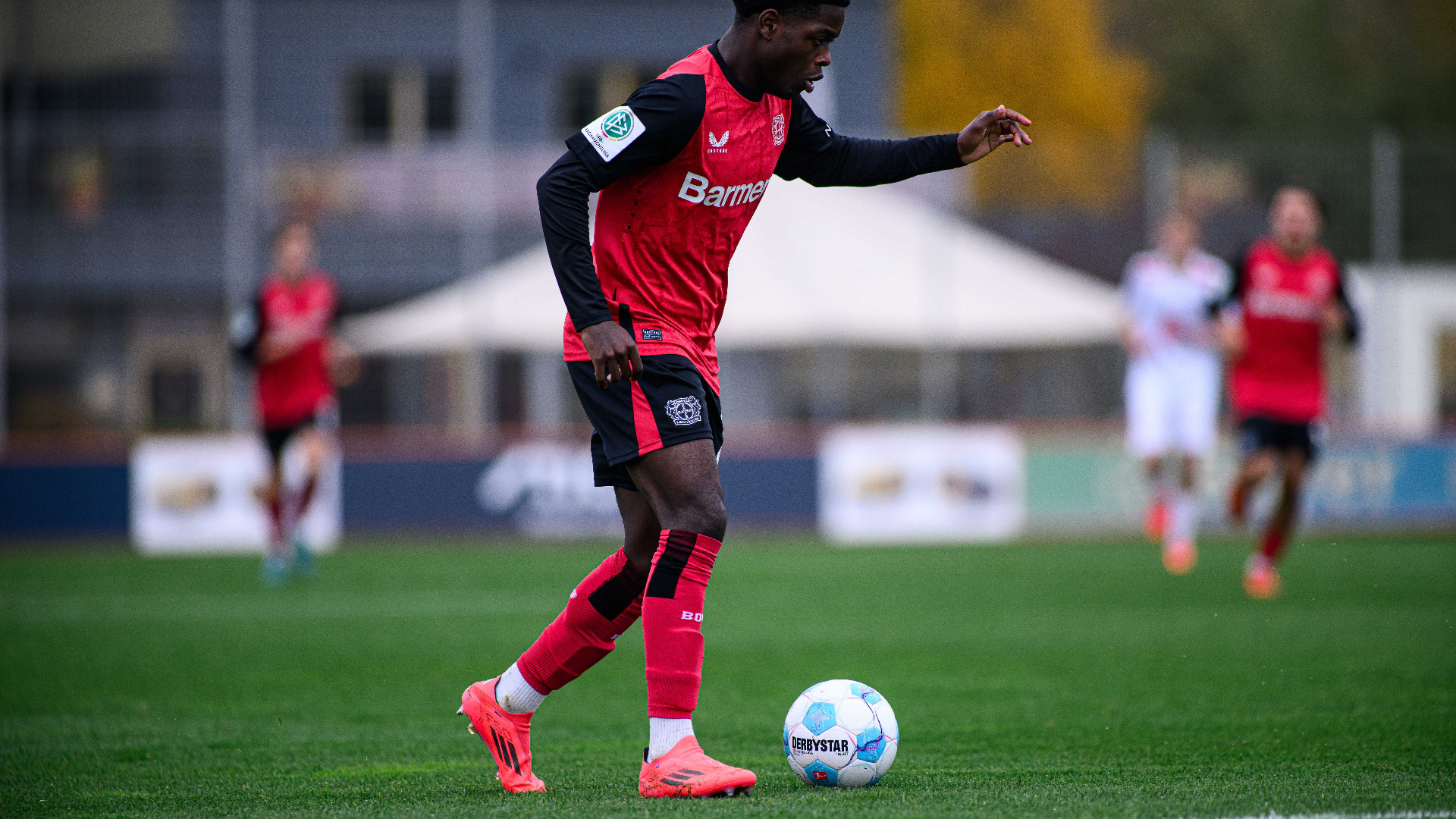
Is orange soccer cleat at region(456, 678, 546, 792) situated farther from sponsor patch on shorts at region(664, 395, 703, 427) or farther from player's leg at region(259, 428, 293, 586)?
player's leg at region(259, 428, 293, 586)

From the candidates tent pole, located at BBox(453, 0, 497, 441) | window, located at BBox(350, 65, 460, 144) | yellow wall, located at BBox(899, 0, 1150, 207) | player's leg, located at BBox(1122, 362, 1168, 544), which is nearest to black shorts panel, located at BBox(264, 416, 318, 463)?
tent pole, located at BBox(453, 0, 497, 441)

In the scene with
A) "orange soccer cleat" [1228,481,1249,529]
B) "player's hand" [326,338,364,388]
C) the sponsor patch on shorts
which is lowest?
"orange soccer cleat" [1228,481,1249,529]

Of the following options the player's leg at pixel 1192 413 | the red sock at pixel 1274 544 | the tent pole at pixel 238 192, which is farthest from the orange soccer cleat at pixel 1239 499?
the tent pole at pixel 238 192

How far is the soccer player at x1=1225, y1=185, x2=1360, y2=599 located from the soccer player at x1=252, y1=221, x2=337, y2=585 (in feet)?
23.6

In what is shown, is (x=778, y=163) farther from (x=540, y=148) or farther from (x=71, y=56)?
(x=71, y=56)

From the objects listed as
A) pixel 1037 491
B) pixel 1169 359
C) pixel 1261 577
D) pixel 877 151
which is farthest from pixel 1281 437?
pixel 877 151

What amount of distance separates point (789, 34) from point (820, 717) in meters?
1.88

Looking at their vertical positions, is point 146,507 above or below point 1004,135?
below

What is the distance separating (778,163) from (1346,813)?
7.82 feet

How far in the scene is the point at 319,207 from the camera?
2277 centimetres

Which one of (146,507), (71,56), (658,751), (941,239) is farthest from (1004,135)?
(71,56)

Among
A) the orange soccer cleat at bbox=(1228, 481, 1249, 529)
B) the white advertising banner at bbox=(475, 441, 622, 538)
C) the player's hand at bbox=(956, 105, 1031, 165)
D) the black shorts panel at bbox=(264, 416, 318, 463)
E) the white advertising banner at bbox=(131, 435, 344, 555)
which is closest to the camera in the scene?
the player's hand at bbox=(956, 105, 1031, 165)

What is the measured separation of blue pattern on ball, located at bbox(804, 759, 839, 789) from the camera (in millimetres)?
4230

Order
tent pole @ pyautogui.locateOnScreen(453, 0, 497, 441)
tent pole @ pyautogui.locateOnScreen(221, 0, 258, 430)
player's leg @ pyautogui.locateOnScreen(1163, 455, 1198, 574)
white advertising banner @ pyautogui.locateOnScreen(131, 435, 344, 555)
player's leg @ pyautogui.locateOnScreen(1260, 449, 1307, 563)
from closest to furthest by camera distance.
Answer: player's leg @ pyautogui.locateOnScreen(1260, 449, 1307, 563)
player's leg @ pyautogui.locateOnScreen(1163, 455, 1198, 574)
white advertising banner @ pyautogui.locateOnScreen(131, 435, 344, 555)
tent pole @ pyautogui.locateOnScreen(453, 0, 497, 441)
tent pole @ pyautogui.locateOnScreen(221, 0, 258, 430)
